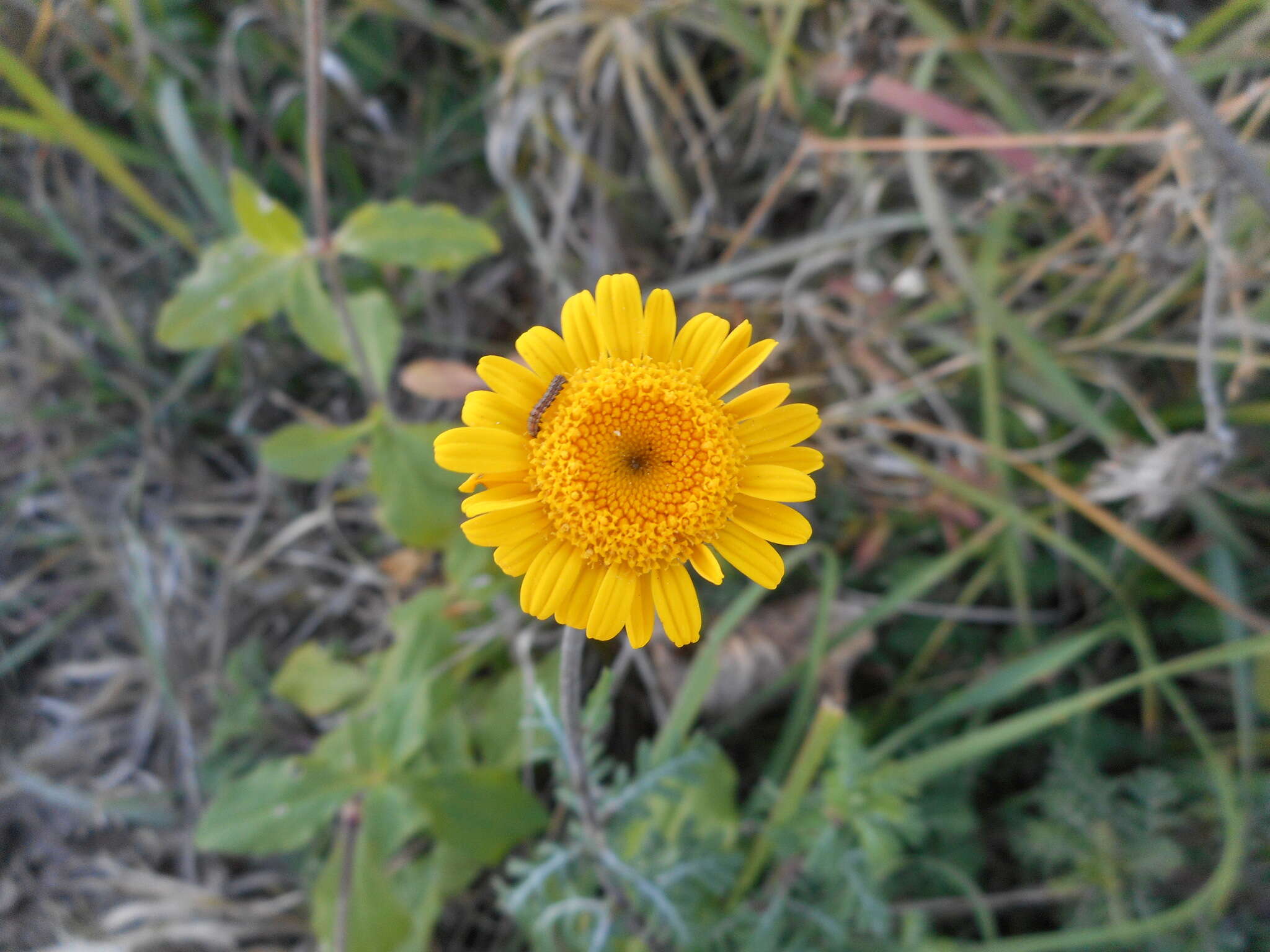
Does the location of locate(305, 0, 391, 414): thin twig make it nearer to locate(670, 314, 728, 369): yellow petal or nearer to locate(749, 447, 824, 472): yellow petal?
locate(670, 314, 728, 369): yellow petal

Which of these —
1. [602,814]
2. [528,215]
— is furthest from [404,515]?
[528,215]

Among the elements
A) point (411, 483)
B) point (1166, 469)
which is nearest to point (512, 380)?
point (411, 483)

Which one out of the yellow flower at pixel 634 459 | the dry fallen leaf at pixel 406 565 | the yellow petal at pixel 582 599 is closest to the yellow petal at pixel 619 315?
the yellow flower at pixel 634 459

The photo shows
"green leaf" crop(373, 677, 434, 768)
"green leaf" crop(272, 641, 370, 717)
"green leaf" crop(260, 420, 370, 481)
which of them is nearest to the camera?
"green leaf" crop(373, 677, 434, 768)

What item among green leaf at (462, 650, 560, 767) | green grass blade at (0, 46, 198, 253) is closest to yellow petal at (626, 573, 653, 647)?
green leaf at (462, 650, 560, 767)

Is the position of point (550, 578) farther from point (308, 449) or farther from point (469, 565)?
point (308, 449)

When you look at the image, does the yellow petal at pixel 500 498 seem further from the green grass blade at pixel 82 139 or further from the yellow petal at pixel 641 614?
the green grass blade at pixel 82 139

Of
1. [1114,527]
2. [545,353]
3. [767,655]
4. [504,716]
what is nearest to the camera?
[545,353]

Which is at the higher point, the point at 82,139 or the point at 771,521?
the point at 82,139
